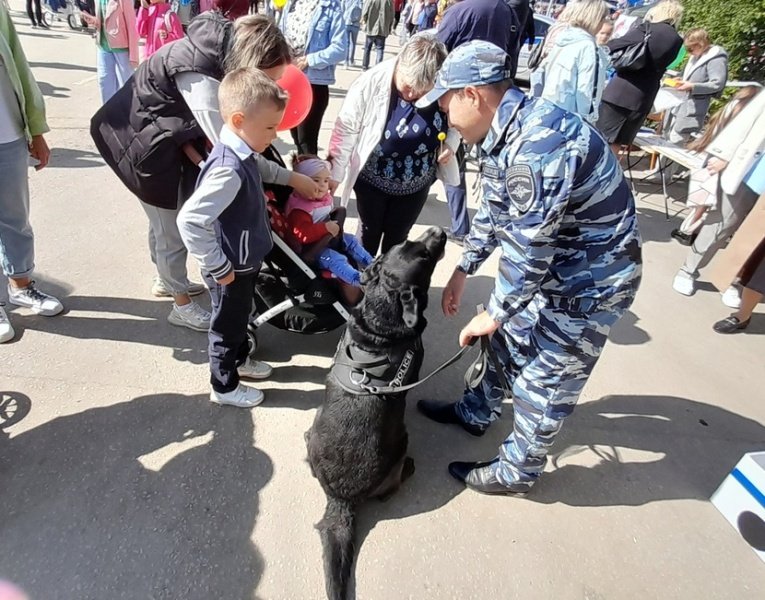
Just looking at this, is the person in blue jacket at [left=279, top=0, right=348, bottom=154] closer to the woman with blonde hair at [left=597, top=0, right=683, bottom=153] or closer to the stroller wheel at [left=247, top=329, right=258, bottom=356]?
the stroller wheel at [left=247, top=329, right=258, bottom=356]

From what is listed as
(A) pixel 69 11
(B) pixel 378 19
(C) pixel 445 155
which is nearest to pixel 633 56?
(C) pixel 445 155

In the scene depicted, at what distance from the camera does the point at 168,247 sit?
Answer: 2.96 m

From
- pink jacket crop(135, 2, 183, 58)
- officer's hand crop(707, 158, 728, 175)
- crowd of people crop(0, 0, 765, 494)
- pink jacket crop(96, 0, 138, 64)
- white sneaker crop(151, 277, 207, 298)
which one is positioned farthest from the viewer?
pink jacket crop(96, 0, 138, 64)

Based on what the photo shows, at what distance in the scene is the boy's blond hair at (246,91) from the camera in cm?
188

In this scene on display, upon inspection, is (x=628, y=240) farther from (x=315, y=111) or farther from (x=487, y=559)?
(x=315, y=111)

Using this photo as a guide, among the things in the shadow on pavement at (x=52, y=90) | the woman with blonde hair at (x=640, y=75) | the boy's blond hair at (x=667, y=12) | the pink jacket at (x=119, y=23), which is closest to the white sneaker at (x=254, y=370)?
the pink jacket at (x=119, y=23)

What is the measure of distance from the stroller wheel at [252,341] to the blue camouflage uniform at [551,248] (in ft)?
5.15

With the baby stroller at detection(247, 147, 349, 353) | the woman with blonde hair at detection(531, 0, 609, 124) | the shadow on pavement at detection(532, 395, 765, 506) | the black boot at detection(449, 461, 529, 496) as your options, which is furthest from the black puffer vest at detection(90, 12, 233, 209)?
the woman with blonde hair at detection(531, 0, 609, 124)

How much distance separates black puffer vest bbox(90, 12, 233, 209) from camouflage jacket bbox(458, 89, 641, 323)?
132 cm

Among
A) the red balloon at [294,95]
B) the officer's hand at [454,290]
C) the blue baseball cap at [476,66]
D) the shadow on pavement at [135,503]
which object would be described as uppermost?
the blue baseball cap at [476,66]

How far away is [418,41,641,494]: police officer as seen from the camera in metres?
1.58

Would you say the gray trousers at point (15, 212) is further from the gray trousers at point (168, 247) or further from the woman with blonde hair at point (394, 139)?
the woman with blonde hair at point (394, 139)

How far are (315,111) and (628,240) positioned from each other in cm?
416

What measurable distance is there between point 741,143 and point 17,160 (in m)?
5.23
